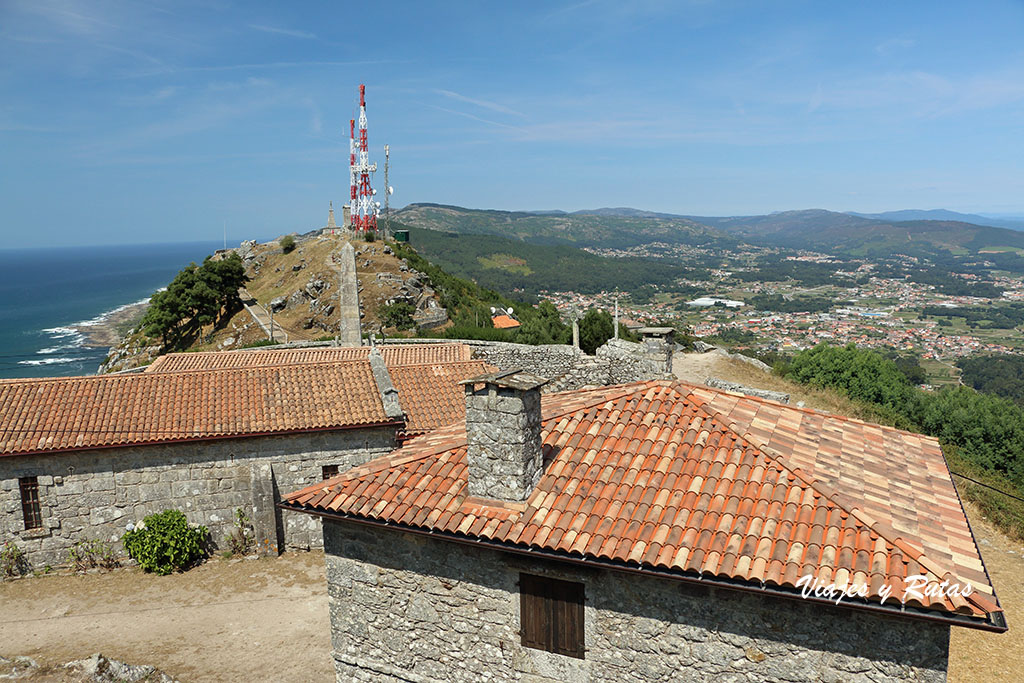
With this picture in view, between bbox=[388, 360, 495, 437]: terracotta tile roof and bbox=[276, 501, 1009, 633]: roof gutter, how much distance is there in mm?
8269

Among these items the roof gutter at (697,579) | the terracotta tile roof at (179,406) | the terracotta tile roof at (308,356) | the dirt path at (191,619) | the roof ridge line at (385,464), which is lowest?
the dirt path at (191,619)

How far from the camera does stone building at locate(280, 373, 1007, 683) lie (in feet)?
19.6

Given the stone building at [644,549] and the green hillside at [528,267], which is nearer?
the stone building at [644,549]

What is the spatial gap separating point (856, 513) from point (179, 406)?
14562mm

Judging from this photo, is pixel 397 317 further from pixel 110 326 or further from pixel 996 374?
pixel 110 326

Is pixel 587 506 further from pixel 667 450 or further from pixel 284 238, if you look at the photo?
Result: pixel 284 238

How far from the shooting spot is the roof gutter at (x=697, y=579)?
209 inches

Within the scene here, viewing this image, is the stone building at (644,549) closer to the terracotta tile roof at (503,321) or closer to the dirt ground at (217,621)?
the dirt ground at (217,621)

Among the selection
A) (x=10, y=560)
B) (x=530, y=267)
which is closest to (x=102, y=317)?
(x=530, y=267)

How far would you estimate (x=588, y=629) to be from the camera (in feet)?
23.1

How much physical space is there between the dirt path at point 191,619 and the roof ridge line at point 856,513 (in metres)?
8.17

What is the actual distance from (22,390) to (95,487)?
3.62 metres

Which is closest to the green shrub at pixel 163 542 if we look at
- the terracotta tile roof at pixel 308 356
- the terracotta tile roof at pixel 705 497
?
the terracotta tile roof at pixel 705 497

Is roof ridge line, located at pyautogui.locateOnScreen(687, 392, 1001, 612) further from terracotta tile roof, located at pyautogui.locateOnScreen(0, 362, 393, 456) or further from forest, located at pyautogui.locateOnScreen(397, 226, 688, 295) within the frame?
forest, located at pyautogui.locateOnScreen(397, 226, 688, 295)
